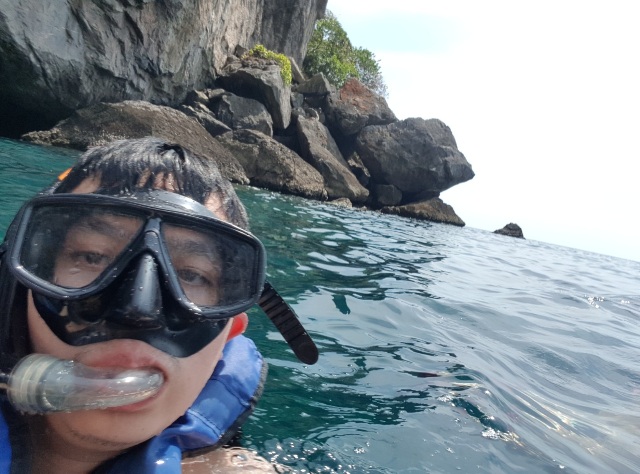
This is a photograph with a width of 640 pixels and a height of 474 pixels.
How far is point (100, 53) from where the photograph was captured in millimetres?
12188

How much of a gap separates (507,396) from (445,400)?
48 cm

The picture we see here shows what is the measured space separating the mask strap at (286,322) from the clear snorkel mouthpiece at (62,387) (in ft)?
2.91

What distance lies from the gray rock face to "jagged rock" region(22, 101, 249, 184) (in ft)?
2.99

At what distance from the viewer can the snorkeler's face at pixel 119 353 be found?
99 centimetres

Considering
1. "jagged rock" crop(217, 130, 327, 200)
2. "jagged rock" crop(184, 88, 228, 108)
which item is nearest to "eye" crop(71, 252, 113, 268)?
"jagged rock" crop(217, 130, 327, 200)

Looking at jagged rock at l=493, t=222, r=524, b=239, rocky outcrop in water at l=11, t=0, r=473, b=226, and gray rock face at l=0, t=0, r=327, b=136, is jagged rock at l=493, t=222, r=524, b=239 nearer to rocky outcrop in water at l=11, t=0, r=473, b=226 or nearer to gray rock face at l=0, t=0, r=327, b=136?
rocky outcrop in water at l=11, t=0, r=473, b=226

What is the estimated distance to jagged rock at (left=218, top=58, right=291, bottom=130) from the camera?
1672cm

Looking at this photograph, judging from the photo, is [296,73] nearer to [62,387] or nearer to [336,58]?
[336,58]

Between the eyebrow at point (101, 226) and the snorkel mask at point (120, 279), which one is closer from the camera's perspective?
the snorkel mask at point (120, 279)

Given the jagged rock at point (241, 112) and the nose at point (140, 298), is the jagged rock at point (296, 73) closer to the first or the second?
the jagged rock at point (241, 112)

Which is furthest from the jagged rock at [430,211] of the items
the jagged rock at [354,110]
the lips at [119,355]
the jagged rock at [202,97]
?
the lips at [119,355]

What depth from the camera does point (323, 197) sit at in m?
16.3

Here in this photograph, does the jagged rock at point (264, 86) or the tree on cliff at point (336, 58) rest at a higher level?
the tree on cliff at point (336, 58)

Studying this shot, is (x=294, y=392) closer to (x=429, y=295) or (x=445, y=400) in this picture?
(x=445, y=400)
